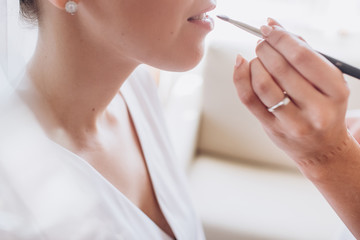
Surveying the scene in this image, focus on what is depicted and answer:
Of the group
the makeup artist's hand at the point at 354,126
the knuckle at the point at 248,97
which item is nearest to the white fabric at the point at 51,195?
the knuckle at the point at 248,97

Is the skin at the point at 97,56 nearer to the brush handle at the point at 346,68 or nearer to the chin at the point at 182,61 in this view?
the chin at the point at 182,61

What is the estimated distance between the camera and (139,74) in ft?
3.31

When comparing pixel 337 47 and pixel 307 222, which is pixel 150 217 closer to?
pixel 307 222

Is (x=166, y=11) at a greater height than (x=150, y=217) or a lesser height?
greater

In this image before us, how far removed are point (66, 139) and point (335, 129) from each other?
1.43 feet

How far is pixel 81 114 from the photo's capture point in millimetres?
772

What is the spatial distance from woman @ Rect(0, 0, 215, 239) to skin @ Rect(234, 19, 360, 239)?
15cm

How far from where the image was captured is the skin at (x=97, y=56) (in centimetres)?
67

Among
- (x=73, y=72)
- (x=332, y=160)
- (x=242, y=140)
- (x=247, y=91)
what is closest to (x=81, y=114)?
(x=73, y=72)

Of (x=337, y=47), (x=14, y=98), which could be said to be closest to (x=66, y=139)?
(x=14, y=98)

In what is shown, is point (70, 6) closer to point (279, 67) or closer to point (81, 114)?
point (81, 114)

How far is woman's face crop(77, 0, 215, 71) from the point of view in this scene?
664 mm

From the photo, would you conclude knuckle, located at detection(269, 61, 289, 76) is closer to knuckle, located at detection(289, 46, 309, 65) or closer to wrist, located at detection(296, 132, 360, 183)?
knuckle, located at detection(289, 46, 309, 65)

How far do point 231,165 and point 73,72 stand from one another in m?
1.15
